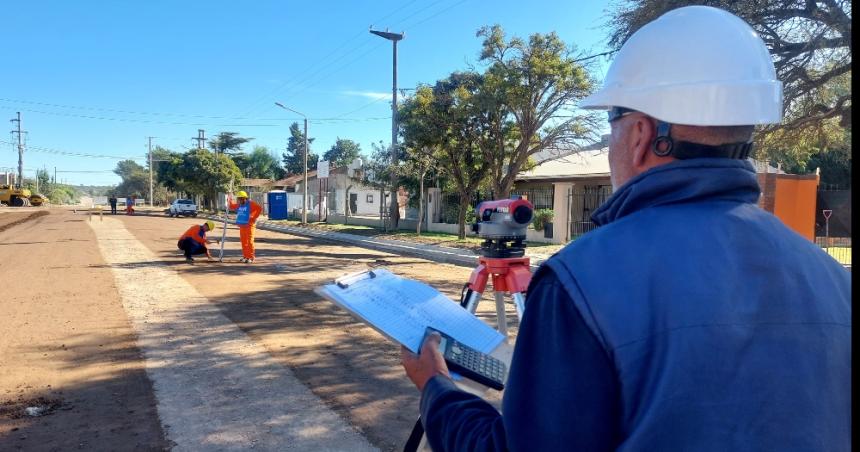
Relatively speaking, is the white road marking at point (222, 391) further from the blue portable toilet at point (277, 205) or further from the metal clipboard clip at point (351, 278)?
the blue portable toilet at point (277, 205)

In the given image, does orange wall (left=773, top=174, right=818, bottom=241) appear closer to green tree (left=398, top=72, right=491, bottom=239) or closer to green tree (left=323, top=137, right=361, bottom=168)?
green tree (left=398, top=72, right=491, bottom=239)

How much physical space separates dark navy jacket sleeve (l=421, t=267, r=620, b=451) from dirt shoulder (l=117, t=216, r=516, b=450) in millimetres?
2674

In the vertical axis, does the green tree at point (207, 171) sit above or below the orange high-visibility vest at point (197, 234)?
above

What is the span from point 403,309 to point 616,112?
0.81 meters

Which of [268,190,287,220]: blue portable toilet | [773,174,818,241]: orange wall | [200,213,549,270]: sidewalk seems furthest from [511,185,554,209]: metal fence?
[268,190,287,220]: blue portable toilet

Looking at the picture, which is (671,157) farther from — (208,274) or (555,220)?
(555,220)

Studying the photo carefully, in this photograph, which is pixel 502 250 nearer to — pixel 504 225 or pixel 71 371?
pixel 504 225

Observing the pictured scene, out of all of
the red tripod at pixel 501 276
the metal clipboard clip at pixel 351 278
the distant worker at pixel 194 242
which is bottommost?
the distant worker at pixel 194 242

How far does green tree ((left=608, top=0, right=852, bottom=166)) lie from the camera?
827cm

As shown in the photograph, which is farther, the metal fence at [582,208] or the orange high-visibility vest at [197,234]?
the metal fence at [582,208]

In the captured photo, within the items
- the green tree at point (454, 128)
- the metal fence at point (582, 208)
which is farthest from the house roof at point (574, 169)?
the green tree at point (454, 128)

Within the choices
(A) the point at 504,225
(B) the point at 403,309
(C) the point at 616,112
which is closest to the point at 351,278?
(B) the point at 403,309

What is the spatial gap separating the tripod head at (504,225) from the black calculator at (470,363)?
2.12 metres

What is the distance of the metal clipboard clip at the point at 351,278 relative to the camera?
5.66ft
